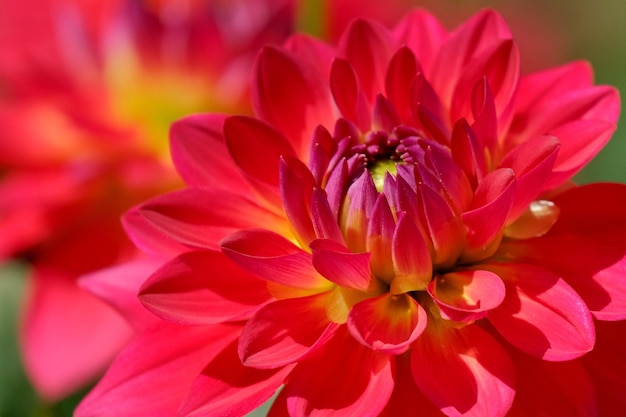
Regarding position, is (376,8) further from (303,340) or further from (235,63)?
(303,340)

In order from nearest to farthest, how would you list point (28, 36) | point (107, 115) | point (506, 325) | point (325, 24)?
1. point (506, 325)
2. point (325, 24)
3. point (107, 115)
4. point (28, 36)

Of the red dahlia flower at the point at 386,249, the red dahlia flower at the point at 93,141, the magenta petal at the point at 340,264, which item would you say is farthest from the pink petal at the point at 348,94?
the red dahlia flower at the point at 93,141

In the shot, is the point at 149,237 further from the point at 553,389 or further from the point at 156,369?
the point at 553,389

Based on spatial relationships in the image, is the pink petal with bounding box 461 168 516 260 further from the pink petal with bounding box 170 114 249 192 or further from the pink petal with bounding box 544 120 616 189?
the pink petal with bounding box 170 114 249 192

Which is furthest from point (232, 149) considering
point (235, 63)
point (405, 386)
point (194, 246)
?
point (235, 63)

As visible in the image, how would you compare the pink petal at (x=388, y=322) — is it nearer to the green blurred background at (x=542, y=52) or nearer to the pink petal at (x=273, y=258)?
the pink petal at (x=273, y=258)

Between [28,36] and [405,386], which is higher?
[28,36]

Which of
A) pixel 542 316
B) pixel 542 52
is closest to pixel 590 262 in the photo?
pixel 542 316
